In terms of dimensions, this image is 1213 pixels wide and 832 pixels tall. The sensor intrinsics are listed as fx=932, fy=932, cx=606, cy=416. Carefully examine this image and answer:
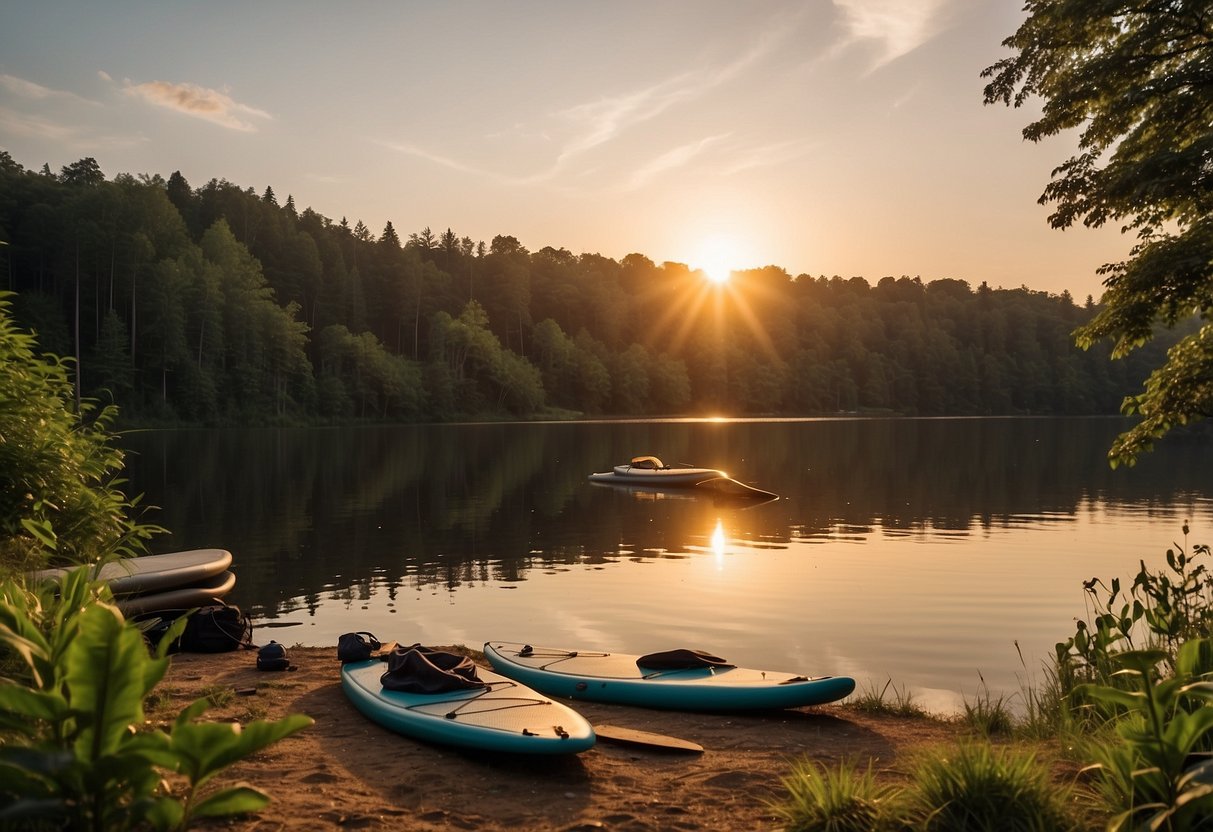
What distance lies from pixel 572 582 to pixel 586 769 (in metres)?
11.4

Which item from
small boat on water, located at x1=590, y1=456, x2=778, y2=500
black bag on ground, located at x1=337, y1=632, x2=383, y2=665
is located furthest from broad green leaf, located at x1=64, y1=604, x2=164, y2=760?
small boat on water, located at x1=590, y1=456, x2=778, y2=500

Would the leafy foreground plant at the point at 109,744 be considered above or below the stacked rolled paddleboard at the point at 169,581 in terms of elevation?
above

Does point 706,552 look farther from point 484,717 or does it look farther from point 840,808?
point 840,808

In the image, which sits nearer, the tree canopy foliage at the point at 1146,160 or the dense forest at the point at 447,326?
the tree canopy foliage at the point at 1146,160

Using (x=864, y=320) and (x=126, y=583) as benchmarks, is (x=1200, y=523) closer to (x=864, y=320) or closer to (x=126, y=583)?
(x=126, y=583)

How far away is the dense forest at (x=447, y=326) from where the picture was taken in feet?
250

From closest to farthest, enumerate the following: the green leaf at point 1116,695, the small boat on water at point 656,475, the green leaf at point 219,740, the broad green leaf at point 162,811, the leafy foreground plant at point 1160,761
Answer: the broad green leaf at point 162,811
the green leaf at point 219,740
the leafy foreground plant at point 1160,761
the green leaf at point 1116,695
the small boat on water at point 656,475

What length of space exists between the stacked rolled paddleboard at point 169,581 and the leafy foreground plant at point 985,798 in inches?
371

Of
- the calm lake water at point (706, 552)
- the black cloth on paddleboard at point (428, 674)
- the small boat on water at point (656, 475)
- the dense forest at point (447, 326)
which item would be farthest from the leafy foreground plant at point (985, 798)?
the small boat on water at point (656, 475)

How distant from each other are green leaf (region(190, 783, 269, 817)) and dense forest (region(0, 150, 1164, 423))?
2226 cm

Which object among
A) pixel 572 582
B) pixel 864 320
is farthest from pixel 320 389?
Answer: pixel 864 320

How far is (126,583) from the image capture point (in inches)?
453

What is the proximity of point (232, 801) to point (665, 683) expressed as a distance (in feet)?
19.1

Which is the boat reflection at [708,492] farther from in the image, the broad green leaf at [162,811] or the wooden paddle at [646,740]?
the broad green leaf at [162,811]
